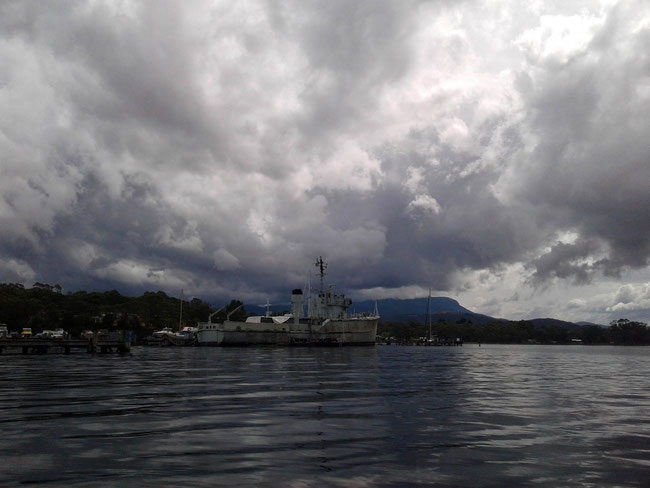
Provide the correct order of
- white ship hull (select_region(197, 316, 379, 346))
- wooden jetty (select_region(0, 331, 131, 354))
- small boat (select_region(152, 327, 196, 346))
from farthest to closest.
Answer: small boat (select_region(152, 327, 196, 346))
white ship hull (select_region(197, 316, 379, 346))
wooden jetty (select_region(0, 331, 131, 354))

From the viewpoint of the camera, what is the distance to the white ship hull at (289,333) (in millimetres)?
131000

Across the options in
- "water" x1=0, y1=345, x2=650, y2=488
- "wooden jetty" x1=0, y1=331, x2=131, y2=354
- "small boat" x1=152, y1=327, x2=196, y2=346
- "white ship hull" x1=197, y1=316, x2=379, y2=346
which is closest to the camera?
"water" x1=0, y1=345, x2=650, y2=488

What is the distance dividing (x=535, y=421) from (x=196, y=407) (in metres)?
12.4

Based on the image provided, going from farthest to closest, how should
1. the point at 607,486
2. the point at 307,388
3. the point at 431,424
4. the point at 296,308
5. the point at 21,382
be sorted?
the point at 296,308, the point at 21,382, the point at 307,388, the point at 431,424, the point at 607,486

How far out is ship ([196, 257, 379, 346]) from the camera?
431 ft

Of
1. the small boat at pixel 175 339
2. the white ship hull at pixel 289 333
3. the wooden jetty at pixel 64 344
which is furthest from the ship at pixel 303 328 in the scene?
the wooden jetty at pixel 64 344

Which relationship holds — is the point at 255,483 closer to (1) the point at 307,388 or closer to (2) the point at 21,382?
(1) the point at 307,388

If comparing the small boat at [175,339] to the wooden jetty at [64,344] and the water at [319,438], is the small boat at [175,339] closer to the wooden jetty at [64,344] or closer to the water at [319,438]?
the wooden jetty at [64,344]

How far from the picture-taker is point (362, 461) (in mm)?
11836

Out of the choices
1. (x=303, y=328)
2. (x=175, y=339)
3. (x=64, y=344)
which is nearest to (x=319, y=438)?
(x=64, y=344)

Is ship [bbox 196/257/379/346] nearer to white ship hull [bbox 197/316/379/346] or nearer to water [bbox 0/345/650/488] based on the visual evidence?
white ship hull [bbox 197/316/379/346]

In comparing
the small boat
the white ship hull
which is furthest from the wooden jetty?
the small boat

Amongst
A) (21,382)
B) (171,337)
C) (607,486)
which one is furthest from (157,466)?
(171,337)

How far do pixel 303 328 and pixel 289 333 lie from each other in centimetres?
379
